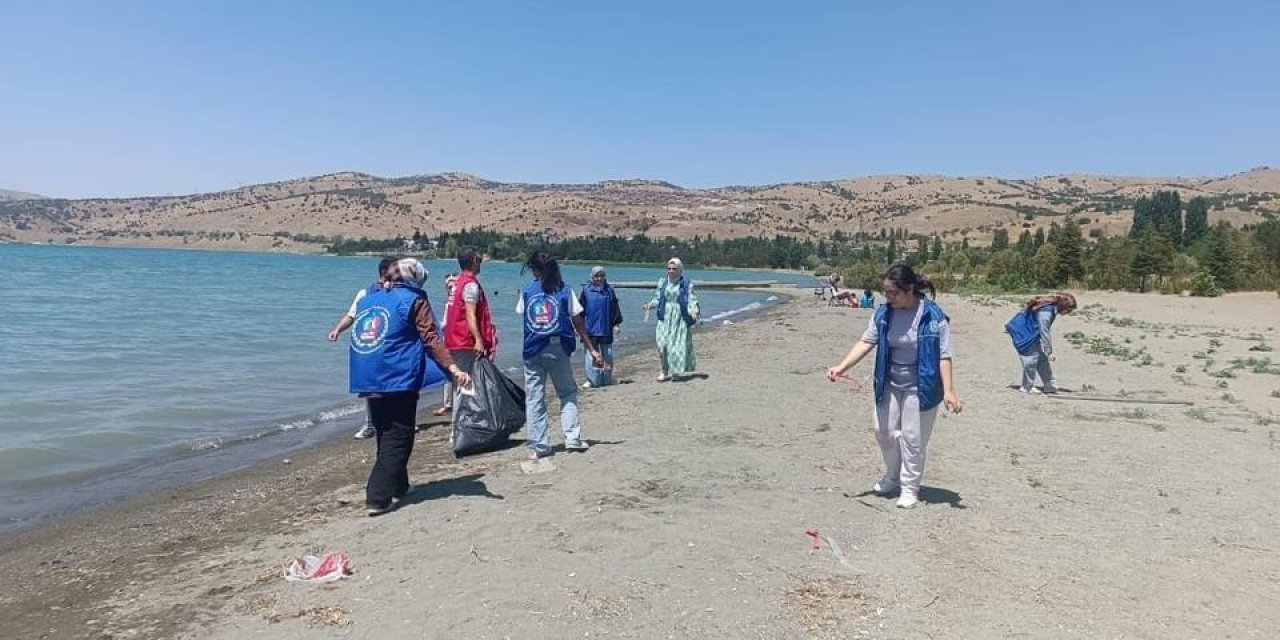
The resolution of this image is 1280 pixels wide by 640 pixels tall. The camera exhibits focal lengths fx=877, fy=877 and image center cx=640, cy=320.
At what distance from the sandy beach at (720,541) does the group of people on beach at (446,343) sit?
40 centimetres

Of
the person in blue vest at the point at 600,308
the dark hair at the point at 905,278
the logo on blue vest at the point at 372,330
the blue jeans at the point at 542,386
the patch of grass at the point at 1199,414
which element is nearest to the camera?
the logo on blue vest at the point at 372,330

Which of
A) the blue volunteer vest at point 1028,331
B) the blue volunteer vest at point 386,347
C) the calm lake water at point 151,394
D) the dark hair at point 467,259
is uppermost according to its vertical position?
the dark hair at point 467,259

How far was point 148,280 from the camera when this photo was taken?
51.2m

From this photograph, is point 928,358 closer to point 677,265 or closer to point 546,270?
point 546,270

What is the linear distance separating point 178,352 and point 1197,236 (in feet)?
247

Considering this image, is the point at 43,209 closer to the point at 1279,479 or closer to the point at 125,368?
the point at 125,368

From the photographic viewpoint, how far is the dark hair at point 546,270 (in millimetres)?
7574

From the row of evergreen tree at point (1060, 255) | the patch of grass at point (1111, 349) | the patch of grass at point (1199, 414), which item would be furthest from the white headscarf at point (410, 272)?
the row of evergreen tree at point (1060, 255)

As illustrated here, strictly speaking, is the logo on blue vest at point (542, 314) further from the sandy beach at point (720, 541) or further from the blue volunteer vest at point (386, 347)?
the blue volunteer vest at point (386, 347)

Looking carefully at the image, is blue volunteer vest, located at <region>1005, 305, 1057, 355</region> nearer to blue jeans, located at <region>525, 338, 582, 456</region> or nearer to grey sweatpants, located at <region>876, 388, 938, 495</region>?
grey sweatpants, located at <region>876, 388, 938, 495</region>

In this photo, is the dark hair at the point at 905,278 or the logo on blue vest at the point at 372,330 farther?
the dark hair at the point at 905,278

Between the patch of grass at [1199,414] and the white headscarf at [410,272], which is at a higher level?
the white headscarf at [410,272]

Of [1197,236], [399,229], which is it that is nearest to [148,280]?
[1197,236]

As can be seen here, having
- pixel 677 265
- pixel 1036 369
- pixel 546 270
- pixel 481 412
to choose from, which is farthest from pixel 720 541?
pixel 1036 369
